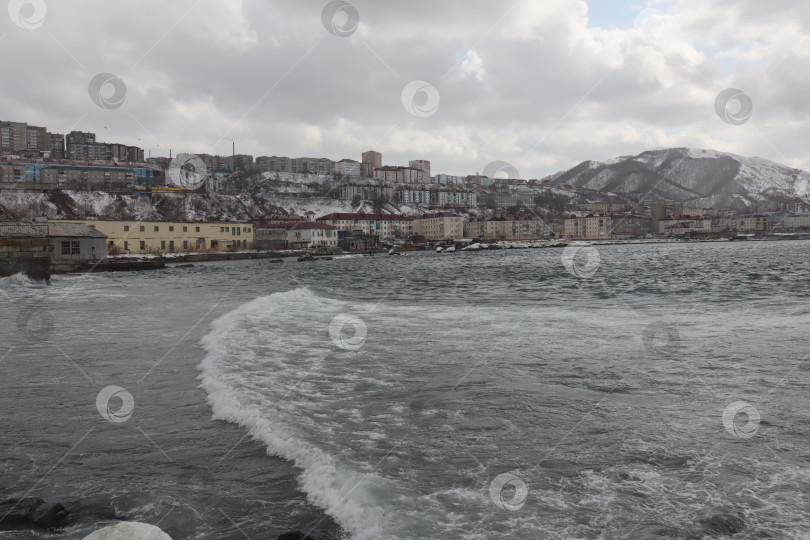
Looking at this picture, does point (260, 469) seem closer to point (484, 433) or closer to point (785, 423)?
point (484, 433)

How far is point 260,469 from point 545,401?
173 inches

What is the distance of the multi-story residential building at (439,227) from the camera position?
14000 cm

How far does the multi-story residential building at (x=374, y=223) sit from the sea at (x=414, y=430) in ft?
352

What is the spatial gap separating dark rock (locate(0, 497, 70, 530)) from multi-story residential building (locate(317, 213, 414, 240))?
114110 mm

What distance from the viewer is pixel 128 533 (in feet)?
12.0

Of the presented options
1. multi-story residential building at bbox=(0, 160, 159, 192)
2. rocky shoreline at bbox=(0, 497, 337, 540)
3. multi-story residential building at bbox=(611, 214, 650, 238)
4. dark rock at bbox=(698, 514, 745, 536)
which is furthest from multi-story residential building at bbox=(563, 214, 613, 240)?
rocky shoreline at bbox=(0, 497, 337, 540)

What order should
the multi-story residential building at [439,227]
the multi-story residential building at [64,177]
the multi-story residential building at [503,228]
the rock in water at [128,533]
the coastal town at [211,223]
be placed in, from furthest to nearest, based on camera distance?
the multi-story residential building at [503,228]
the multi-story residential building at [439,227]
the multi-story residential building at [64,177]
the coastal town at [211,223]
the rock in water at [128,533]

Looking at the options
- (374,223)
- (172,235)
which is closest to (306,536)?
Answer: (172,235)

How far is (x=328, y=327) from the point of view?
15281 mm

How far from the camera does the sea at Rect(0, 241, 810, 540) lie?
4516 millimetres

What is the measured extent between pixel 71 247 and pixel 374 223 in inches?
3485

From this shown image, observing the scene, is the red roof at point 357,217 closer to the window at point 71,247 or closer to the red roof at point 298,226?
the red roof at point 298,226

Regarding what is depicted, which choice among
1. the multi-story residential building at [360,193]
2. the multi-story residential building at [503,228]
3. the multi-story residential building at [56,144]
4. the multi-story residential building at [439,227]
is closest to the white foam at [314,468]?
the multi-story residential building at [439,227]

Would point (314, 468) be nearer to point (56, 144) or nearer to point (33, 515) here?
point (33, 515)
